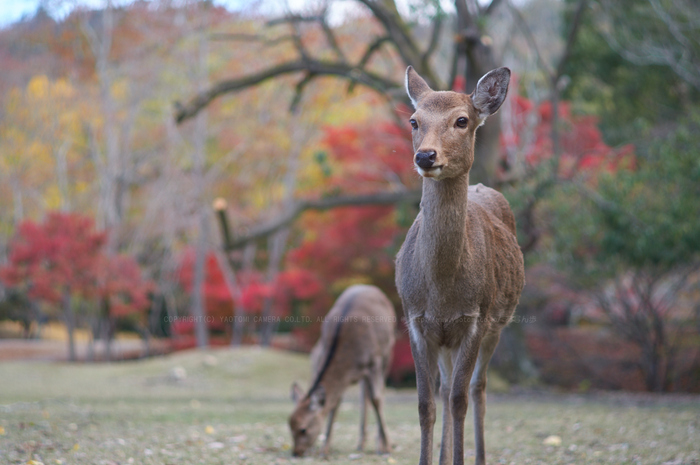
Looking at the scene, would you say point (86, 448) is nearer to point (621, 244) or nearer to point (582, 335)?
point (621, 244)

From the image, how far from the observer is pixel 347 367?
20.8 ft

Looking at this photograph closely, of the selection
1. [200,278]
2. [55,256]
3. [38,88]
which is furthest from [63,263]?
[38,88]

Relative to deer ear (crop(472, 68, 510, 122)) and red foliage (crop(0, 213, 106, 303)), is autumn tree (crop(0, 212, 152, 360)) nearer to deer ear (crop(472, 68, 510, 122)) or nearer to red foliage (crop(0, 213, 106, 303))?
red foliage (crop(0, 213, 106, 303))

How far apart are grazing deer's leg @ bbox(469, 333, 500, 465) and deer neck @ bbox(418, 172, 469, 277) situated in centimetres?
92

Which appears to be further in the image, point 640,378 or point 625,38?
point 625,38

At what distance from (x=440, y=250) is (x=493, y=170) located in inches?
309

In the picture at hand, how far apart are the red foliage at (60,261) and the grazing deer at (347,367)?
11.6 metres

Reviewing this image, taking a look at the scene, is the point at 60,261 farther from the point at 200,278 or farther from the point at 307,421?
the point at 307,421

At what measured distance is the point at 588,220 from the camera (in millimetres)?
10172

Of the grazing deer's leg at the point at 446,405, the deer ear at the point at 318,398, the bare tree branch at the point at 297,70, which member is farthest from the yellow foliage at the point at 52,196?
the grazing deer's leg at the point at 446,405

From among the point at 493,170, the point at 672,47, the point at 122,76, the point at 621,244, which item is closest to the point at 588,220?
the point at 621,244

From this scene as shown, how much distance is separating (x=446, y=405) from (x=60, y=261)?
14.7m

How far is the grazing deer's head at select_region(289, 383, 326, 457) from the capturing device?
5848 millimetres

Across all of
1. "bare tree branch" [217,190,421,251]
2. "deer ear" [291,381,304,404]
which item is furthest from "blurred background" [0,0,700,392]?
"deer ear" [291,381,304,404]
